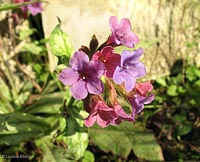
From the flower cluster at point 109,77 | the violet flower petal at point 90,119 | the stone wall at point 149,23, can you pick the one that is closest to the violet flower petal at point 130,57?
the flower cluster at point 109,77

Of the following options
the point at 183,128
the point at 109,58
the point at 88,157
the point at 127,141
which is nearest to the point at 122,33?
the point at 109,58

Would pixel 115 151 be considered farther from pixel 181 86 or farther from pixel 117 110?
pixel 181 86

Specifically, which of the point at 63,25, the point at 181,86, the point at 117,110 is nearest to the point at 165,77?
the point at 181,86

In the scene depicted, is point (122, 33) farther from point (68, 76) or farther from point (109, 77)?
point (68, 76)

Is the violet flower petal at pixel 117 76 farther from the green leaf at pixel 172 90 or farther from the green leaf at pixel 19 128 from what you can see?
the green leaf at pixel 172 90

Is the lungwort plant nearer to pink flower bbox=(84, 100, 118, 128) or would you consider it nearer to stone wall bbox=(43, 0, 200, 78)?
pink flower bbox=(84, 100, 118, 128)

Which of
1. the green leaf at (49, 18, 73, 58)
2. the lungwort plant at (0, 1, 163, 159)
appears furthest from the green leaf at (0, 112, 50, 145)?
the green leaf at (49, 18, 73, 58)
